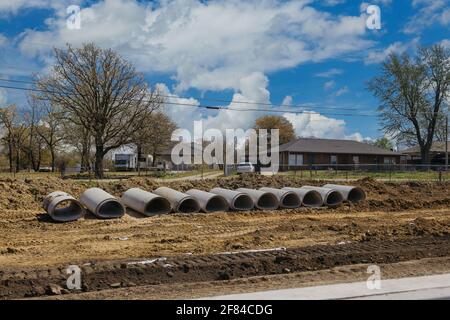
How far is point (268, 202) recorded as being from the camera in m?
18.2

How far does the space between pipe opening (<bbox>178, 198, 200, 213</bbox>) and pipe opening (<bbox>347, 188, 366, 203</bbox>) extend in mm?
7200

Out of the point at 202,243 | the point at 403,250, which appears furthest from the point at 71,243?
the point at 403,250

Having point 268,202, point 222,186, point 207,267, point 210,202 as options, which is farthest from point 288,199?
point 207,267

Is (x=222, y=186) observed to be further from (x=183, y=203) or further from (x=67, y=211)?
(x=67, y=211)

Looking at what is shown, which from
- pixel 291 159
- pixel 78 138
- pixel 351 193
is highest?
pixel 78 138

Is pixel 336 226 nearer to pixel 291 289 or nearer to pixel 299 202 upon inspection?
pixel 299 202

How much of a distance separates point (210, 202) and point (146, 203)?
2.75m

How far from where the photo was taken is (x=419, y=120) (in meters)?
54.5

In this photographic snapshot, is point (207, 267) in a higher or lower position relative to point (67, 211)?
lower

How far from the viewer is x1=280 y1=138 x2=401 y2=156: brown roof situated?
5781 centimetres

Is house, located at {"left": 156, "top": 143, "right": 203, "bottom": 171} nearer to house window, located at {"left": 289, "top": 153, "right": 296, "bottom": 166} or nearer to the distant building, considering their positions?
the distant building

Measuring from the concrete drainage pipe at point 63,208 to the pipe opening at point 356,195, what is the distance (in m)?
11.3

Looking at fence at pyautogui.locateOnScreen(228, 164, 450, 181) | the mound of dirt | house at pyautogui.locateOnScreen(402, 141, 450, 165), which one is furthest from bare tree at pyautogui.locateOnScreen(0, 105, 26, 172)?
house at pyautogui.locateOnScreen(402, 141, 450, 165)

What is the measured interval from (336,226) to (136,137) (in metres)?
30.3
